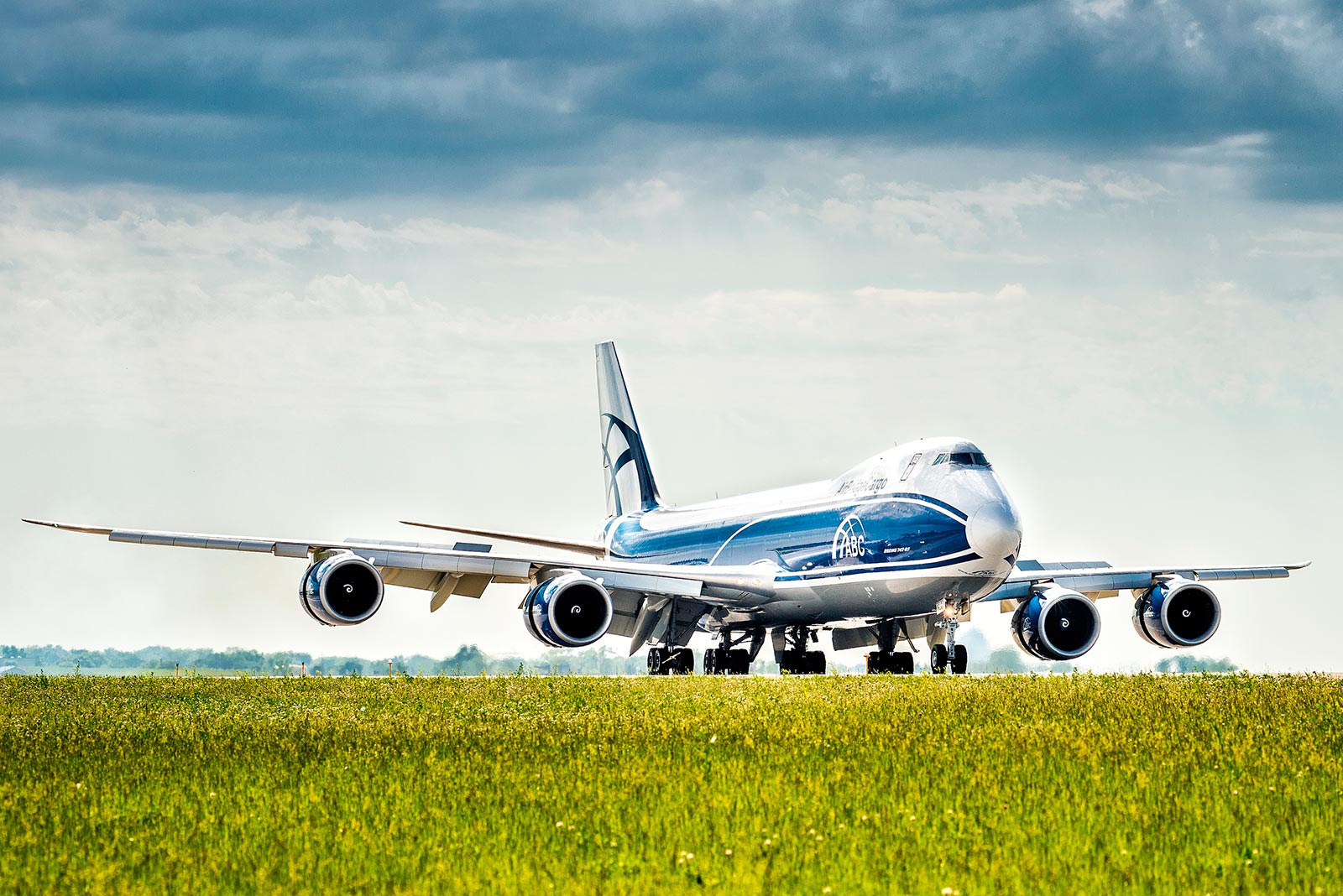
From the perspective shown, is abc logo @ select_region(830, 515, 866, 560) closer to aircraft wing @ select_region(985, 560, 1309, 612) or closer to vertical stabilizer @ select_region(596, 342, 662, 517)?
aircraft wing @ select_region(985, 560, 1309, 612)

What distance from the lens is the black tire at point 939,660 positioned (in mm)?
28719

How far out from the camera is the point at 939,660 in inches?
1137

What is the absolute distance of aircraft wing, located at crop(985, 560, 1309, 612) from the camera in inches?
1215

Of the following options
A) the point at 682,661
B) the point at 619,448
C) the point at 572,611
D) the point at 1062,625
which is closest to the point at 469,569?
the point at 572,611

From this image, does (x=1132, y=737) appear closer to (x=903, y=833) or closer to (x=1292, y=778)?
(x=1292, y=778)

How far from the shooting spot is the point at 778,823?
992 centimetres

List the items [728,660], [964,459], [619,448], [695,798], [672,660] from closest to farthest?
[695,798] → [964,459] → [672,660] → [728,660] → [619,448]

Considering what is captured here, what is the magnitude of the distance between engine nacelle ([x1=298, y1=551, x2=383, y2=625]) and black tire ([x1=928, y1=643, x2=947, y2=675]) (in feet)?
35.0

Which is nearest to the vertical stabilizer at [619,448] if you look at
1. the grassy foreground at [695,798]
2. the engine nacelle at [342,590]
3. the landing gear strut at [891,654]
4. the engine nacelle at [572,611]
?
the landing gear strut at [891,654]

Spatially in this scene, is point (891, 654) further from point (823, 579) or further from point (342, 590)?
point (342, 590)

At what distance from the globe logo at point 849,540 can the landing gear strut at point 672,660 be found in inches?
272

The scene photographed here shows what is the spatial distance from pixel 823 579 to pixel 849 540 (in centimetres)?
136

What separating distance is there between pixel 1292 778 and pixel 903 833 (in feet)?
Answer: 12.7

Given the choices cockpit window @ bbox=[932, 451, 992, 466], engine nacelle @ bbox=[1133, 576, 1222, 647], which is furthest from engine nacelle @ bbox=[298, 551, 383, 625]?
engine nacelle @ bbox=[1133, 576, 1222, 647]
